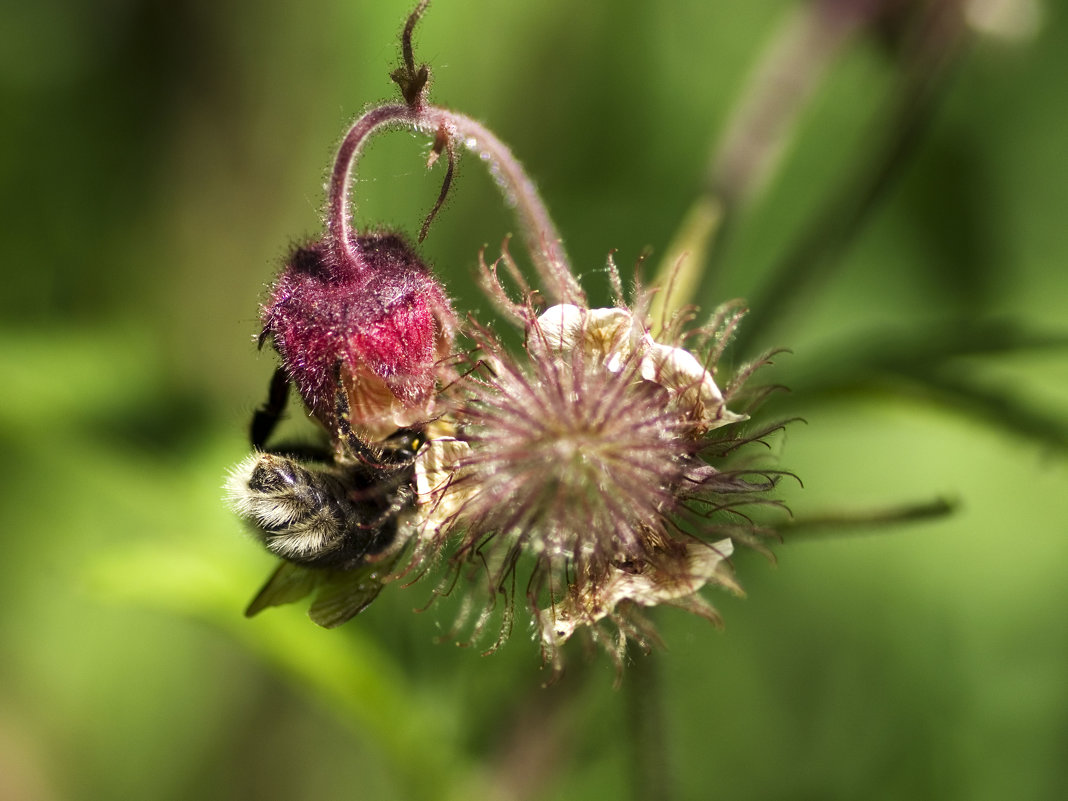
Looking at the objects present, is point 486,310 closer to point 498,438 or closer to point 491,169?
point 491,169

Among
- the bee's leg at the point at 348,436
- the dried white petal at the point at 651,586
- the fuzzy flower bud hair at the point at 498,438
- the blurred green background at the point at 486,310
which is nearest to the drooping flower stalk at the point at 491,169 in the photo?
the fuzzy flower bud hair at the point at 498,438

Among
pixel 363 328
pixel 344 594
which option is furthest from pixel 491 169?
pixel 344 594

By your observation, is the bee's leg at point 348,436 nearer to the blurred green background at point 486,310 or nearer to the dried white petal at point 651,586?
the dried white petal at point 651,586

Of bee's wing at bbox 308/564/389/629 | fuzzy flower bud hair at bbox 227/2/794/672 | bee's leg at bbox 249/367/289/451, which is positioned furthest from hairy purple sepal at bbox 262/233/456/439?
bee's wing at bbox 308/564/389/629

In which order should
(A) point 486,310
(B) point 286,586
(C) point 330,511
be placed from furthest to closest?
(A) point 486,310
(B) point 286,586
(C) point 330,511

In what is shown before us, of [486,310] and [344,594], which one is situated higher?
[486,310]

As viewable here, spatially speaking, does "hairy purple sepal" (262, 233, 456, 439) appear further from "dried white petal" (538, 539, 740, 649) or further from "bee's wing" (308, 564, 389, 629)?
"dried white petal" (538, 539, 740, 649)

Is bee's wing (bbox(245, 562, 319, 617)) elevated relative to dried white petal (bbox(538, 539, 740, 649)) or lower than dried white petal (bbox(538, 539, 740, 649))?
lower
